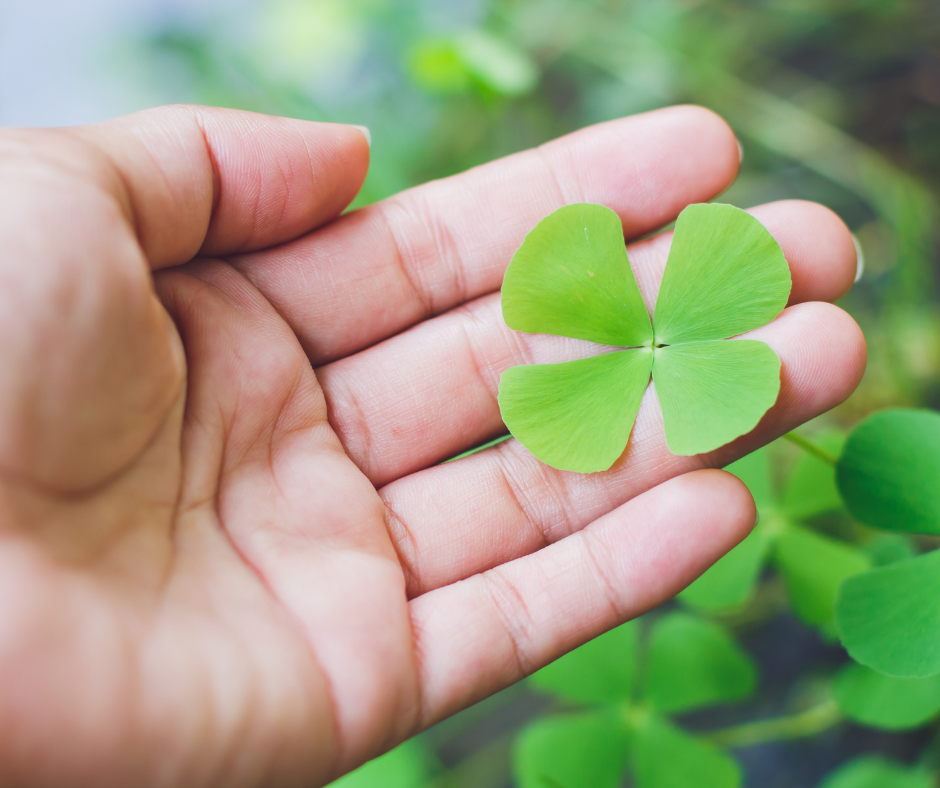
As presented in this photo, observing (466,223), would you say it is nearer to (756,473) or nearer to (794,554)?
(756,473)

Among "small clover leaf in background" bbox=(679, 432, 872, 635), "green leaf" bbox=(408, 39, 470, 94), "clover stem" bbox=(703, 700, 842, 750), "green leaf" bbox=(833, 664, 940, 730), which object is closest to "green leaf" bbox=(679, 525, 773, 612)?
"small clover leaf in background" bbox=(679, 432, 872, 635)

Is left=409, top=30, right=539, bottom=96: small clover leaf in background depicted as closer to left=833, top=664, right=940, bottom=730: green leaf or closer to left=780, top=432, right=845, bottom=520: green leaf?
left=780, top=432, right=845, bottom=520: green leaf

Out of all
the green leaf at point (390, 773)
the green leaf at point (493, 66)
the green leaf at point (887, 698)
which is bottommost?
the green leaf at point (390, 773)

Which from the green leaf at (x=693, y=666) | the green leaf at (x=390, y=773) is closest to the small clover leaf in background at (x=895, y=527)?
the green leaf at (x=693, y=666)

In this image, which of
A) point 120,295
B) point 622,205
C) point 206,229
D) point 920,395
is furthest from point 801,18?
point 120,295

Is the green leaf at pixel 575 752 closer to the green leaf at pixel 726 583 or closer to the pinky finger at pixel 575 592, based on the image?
the green leaf at pixel 726 583

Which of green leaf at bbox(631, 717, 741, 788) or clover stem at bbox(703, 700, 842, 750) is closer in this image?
green leaf at bbox(631, 717, 741, 788)

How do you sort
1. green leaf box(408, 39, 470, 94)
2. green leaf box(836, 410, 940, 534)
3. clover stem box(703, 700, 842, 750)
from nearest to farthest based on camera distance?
1. green leaf box(836, 410, 940, 534)
2. clover stem box(703, 700, 842, 750)
3. green leaf box(408, 39, 470, 94)

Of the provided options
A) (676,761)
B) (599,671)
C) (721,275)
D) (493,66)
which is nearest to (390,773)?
(599,671)
